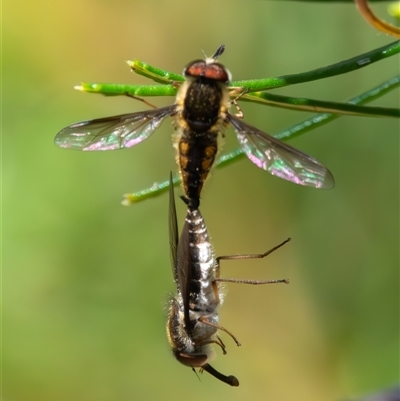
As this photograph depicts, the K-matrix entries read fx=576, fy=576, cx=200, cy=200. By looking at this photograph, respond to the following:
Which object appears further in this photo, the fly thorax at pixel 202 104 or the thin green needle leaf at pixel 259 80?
the fly thorax at pixel 202 104

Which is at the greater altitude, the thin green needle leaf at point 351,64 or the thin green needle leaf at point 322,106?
the thin green needle leaf at point 351,64

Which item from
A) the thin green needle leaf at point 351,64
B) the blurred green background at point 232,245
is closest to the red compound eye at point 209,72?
the thin green needle leaf at point 351,64

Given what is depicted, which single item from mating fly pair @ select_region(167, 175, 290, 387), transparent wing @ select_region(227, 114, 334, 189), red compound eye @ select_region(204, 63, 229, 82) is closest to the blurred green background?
mating fly pair @ select_region(167, 175, 290, 387)

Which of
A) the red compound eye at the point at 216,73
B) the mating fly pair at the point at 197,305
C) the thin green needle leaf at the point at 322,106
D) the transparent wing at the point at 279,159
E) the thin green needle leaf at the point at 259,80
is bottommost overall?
the mating fly pair at the point at 197,305

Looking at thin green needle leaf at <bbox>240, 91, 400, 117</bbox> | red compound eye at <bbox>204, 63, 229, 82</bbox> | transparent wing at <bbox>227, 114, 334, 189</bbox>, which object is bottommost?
transparent wing at <bbox>227, 114, 334, 189</bbox>

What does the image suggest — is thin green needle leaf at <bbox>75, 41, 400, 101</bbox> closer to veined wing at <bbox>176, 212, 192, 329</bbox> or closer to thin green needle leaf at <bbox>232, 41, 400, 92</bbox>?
thin green needle leaf at <bbox>232, 41, 400, 92</bbox>

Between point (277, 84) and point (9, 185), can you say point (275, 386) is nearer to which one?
point (9, 185)

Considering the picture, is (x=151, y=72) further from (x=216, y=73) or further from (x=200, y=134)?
(x=200, y=134)

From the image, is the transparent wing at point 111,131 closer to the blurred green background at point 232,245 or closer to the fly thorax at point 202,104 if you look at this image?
the fly thorax at point 202,104
